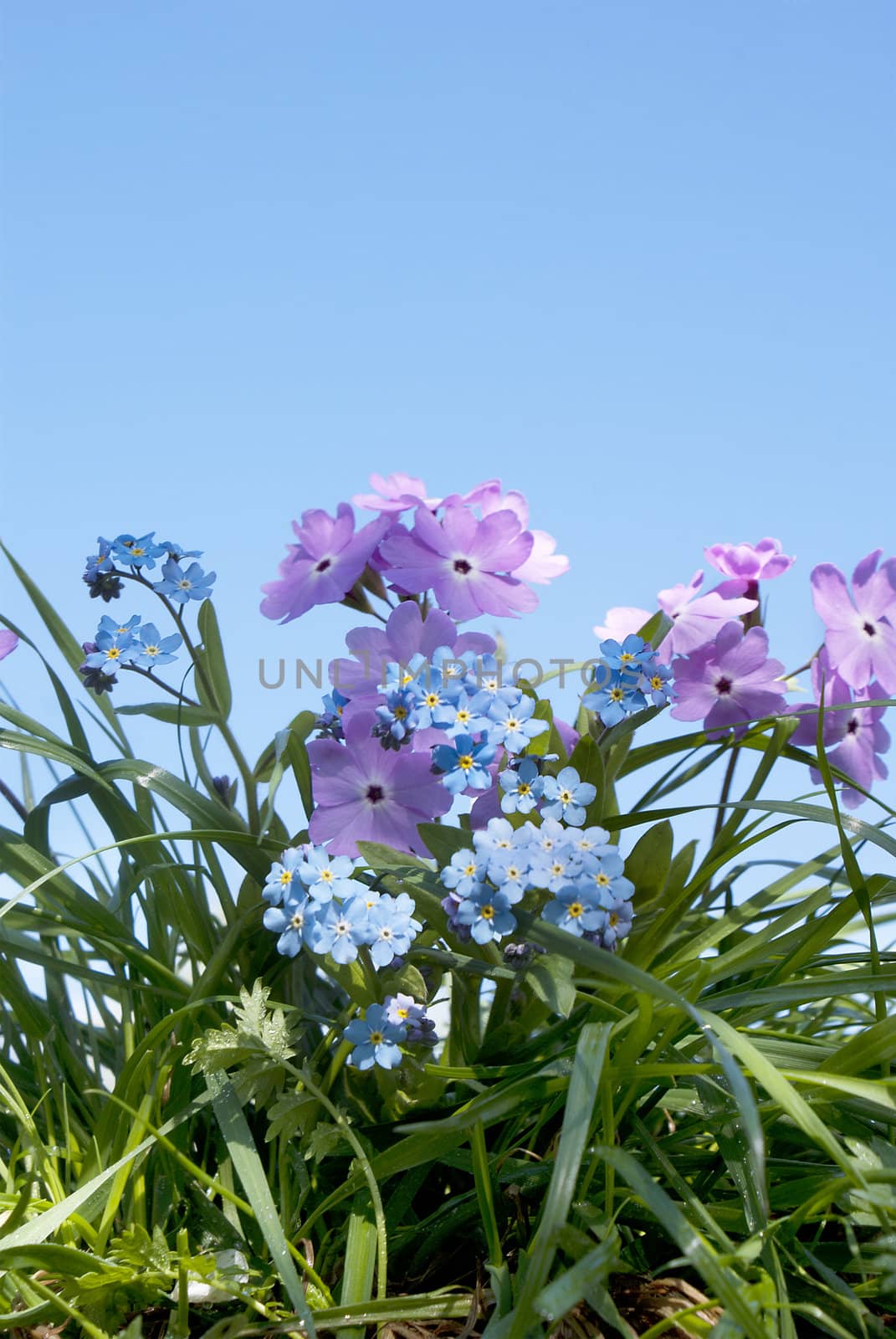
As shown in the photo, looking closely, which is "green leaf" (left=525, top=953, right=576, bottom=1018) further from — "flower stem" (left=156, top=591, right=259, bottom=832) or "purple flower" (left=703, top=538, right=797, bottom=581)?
"purple flower" (left=703, top=538, right=797, bottom=581)

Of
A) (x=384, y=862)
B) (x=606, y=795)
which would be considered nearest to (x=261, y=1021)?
(x=384, y=862)

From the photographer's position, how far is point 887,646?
1729mm

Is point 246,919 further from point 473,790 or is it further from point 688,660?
point 688,660

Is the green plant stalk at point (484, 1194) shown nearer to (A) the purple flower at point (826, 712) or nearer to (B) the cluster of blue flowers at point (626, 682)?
(B) the cluster of blue flowers at point (626, 682)

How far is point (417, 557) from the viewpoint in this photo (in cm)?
159

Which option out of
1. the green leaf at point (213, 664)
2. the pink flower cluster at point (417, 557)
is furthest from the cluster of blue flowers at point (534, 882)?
the green leaf at point (213, 664)

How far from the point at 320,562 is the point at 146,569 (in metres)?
0.26

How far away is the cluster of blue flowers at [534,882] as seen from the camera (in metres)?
1.14

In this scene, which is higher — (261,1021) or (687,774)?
(687,774)

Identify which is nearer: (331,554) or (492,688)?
(492,688)

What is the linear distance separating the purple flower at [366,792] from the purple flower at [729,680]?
459 millimetres

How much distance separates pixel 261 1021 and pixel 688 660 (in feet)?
2.79

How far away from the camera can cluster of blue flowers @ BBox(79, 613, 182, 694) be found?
1.56m

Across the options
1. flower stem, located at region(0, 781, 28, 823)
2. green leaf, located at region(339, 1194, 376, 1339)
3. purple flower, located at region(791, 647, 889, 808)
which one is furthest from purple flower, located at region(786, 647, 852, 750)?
flower stem, located at region(0, 781, 28, 823)
